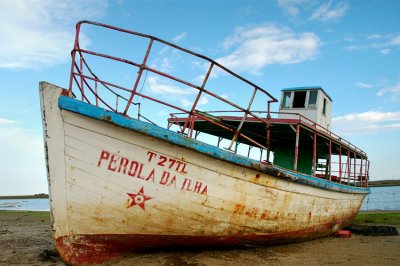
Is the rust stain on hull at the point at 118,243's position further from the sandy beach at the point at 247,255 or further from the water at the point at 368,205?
the water at the point at 368,205

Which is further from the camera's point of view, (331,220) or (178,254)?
(331,220)

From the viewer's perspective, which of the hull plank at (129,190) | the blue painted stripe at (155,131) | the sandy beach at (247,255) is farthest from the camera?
the sandy beach at (247,255)

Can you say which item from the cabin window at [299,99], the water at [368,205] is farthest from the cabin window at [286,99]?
the water at [368,205]

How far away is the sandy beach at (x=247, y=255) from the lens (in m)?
5.24

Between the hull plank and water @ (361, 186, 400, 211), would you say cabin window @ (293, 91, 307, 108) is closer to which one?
the hull plank

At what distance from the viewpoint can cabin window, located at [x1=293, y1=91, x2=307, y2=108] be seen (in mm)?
10375

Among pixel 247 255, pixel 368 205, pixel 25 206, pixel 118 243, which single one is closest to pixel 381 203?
pixel 368 205

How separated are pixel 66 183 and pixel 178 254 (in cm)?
217

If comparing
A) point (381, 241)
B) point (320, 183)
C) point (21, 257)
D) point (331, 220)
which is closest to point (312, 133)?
point (320, 183)

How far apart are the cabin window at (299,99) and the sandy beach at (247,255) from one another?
14.4 ft

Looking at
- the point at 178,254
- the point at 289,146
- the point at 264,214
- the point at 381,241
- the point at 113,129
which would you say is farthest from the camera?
the point at 289,146

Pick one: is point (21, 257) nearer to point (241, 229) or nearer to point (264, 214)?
point (241, 229)

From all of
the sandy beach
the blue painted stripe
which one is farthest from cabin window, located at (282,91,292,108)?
the blue painted stripe

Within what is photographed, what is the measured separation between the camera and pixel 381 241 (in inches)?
307
